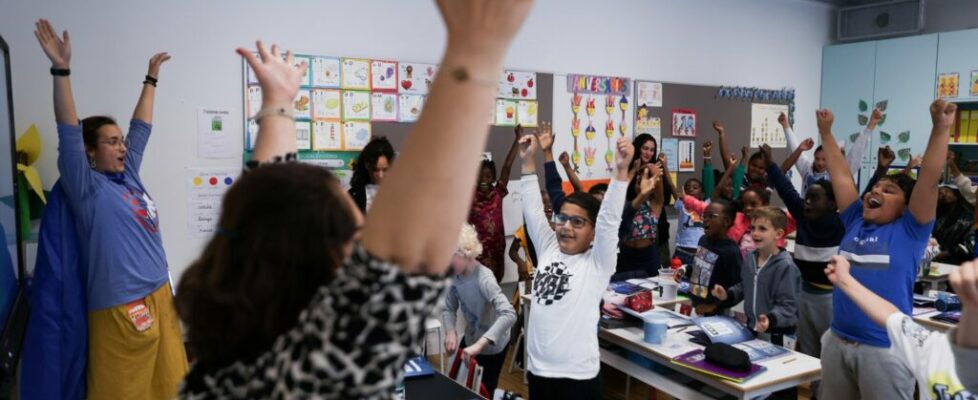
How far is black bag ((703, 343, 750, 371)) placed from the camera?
2363 mm

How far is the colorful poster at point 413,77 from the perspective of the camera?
Result: 4.26 metres

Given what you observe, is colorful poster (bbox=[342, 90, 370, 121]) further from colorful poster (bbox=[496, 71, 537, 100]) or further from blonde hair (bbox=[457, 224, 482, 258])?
blonde hair (bbox=[457, 224, 482, 258])

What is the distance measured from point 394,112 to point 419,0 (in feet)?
2.54

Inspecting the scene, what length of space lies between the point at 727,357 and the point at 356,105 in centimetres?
266

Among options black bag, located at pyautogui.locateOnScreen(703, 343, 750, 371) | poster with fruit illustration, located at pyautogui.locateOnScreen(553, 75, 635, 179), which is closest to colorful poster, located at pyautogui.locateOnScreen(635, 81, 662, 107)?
poster with fruit illustration, located at pyautogui.locateOnScreen(553, 75, 635, 179)

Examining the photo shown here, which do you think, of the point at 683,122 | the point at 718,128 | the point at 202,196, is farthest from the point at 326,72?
the point at 718,128

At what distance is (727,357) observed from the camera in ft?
7.88

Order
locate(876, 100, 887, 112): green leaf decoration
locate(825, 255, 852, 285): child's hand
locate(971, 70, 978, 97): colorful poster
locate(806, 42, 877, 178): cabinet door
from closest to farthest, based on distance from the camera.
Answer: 1. locate(825, 255, 852, 285): child's hand
2. locate(971, 70, 978, 97): colorful poster
3. locate(876, 100, 887, 112): green leaf decoration
4. locate(806, 42, 877, 178): cabinet door

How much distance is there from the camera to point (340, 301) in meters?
0.60

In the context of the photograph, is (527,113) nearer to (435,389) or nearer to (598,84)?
(598,84)

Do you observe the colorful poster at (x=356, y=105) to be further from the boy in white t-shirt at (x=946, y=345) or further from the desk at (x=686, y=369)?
the boy in white t-shirt at (x=946, y=345)

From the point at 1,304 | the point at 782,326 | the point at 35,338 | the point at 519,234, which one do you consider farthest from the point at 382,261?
the point at 519,234

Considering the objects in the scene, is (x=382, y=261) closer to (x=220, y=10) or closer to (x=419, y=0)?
(x=220, y=10)

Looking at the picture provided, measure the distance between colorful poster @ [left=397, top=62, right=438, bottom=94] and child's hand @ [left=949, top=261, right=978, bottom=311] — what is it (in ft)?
11.0
